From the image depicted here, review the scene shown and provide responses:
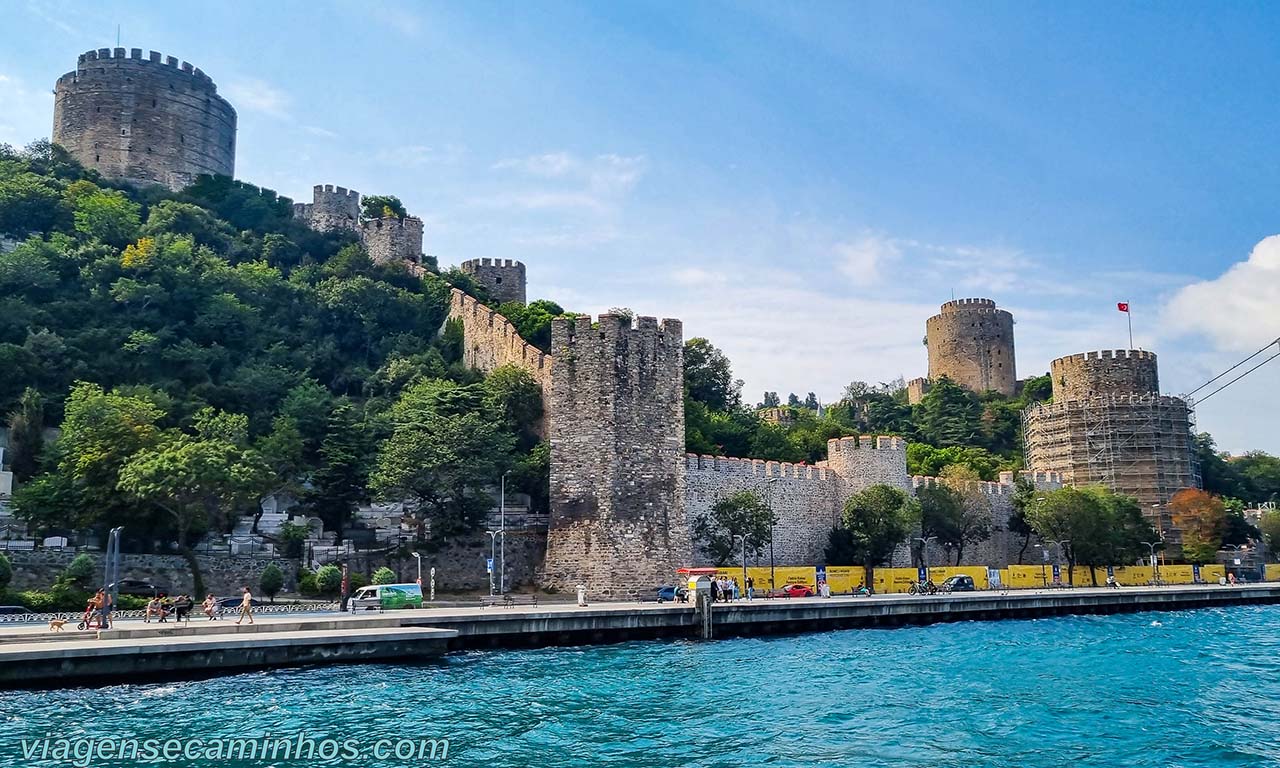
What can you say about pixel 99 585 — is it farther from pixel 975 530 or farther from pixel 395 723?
pixel 975 530

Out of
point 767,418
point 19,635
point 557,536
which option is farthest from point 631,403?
point 767,418

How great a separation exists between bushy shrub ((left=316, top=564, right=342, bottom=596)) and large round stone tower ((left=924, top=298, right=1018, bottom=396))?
57.7 meters

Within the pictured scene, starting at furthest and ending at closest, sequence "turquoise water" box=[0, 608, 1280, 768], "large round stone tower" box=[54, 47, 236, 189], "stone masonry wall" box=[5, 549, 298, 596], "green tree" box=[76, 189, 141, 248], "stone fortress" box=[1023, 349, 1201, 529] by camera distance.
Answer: "large round stone tower" box=[54, 47, 236, 189]
"stone fortress" box=[1023, 349, 1201, 529]
"green tree" box=[76, 189, 141, 248]
"stone masonry wall" box=[5, 549, 298, 596]
"turquoise water" box=[0, 608, 1280, 768]

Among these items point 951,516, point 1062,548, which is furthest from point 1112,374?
point 951,516

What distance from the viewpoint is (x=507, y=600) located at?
93.0 feet

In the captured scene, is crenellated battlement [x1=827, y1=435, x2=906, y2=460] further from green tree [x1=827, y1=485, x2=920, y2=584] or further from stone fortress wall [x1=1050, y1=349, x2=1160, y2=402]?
stone fortress wall [x1=1050, y1=349, x2=1160, y2=402]

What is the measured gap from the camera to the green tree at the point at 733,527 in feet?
116

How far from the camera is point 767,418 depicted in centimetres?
6412

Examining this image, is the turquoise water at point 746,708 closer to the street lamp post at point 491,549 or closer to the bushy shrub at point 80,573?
the street lamp post at point 491,549

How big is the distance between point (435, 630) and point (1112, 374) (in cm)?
4530

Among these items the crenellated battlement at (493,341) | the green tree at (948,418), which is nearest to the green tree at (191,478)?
the crenellated battlement at (493,341)

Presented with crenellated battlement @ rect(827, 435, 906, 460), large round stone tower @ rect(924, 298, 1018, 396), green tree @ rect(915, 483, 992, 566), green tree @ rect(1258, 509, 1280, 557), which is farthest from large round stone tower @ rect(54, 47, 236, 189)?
green tree @ rect(1258, 509, 1280, 557)

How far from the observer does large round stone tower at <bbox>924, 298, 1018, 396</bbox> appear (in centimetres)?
7762

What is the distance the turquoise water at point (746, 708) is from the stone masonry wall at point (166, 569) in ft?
32.5
